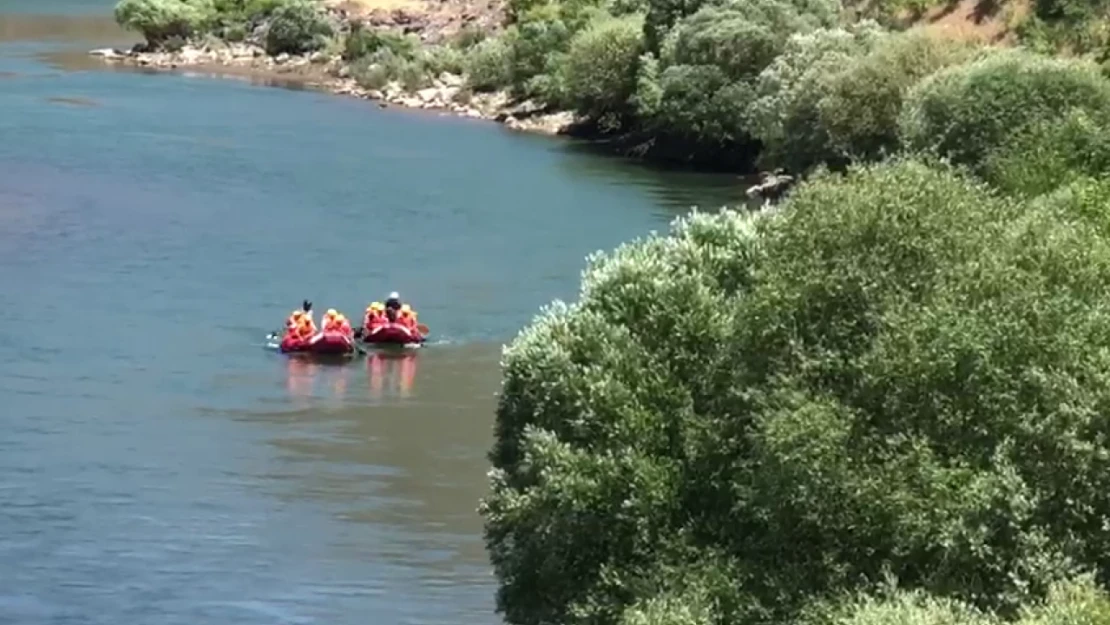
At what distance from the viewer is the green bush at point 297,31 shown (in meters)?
120

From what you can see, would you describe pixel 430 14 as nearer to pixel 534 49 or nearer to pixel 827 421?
pixel 534 49

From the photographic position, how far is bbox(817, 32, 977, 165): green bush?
68.2 meters

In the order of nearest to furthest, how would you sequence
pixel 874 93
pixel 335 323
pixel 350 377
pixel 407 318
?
1. pixel 350 377
2. pixel 335 323
3. pixel 407 318
4. pixel 874 93

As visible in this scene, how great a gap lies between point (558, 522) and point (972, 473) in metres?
4.90

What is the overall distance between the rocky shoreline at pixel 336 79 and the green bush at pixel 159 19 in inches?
52.5

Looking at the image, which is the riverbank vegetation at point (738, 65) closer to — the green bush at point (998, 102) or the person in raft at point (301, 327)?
the green bush at point (998, 102)

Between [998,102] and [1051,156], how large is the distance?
11.4 m

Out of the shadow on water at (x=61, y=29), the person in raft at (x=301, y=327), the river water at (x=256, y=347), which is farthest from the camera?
the shadow on water at (x=61, y=29)

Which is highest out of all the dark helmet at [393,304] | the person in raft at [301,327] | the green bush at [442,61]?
the green bush at [442,61]

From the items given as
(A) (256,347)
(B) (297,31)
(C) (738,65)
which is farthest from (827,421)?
(B) (297,31)

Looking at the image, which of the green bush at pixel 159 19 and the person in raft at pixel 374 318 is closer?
the person in raft at pixel 374 318

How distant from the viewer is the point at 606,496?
2370cm

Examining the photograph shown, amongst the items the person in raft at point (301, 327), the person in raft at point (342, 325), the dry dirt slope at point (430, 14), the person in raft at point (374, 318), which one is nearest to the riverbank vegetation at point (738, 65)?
the dry dirt slope at point (430, 14)

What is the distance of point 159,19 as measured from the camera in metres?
120
